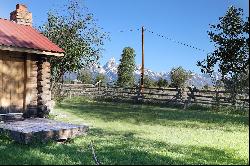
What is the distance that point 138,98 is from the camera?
3684cm

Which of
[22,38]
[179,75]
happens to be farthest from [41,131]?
[179,75]

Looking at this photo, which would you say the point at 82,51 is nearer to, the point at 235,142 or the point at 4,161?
the point at 235,142

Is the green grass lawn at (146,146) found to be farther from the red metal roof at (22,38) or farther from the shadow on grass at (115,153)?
the red metal roof at (22,38)

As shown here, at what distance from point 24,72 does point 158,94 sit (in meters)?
18.4

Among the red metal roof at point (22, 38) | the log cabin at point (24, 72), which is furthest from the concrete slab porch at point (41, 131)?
the red metal roof at point (22, 38)

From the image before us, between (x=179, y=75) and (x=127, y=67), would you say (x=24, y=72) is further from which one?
(x=179, y=75)

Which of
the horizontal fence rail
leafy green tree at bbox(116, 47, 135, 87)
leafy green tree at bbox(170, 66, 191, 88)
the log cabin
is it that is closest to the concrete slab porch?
the log cabin

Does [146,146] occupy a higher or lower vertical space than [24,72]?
lower

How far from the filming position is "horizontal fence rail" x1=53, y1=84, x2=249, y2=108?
100ft

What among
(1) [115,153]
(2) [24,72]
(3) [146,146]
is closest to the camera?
(1) [115,153]

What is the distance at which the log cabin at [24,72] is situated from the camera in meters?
18.1

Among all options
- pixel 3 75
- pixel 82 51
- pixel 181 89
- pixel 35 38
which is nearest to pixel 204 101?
pixel 181 89

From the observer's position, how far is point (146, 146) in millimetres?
13680

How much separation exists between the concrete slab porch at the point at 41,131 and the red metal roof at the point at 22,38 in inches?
169
